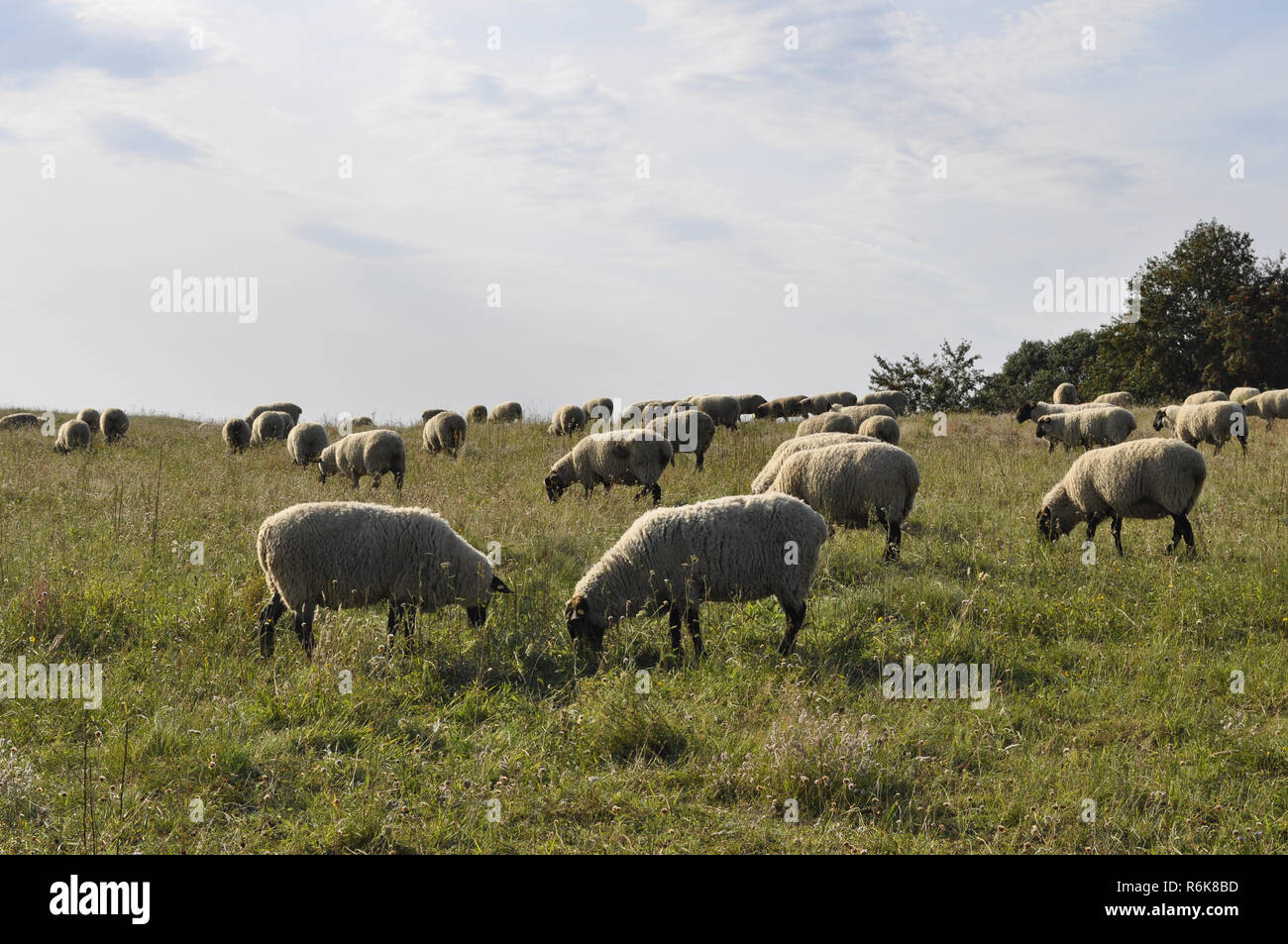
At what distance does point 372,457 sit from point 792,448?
8832 mm

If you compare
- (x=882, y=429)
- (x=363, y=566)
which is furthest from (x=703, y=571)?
(x=882, y=429)

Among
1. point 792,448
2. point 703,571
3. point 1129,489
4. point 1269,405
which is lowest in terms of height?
point 703,571

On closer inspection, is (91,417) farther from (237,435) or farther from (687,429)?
(687,429)

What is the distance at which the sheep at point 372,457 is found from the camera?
56.9ft

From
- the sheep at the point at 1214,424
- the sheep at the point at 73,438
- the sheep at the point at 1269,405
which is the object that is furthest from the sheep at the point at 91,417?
the sheep at the point at 1269,405

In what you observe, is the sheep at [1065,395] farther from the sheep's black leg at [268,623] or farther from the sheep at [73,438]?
the sheep at [73,438]

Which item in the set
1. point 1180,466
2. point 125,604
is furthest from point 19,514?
point 1180,466

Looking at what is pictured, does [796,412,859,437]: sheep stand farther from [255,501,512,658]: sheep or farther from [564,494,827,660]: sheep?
[255,501,512,658]: sheep

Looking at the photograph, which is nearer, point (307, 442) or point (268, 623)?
point (268, 623)

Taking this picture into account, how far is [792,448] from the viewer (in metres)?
13.0

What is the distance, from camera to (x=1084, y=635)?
28.0 feet

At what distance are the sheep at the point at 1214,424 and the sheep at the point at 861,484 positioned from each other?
14.4m

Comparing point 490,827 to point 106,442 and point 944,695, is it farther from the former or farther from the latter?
point 106,442

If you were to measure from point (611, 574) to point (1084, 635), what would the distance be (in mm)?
4758
